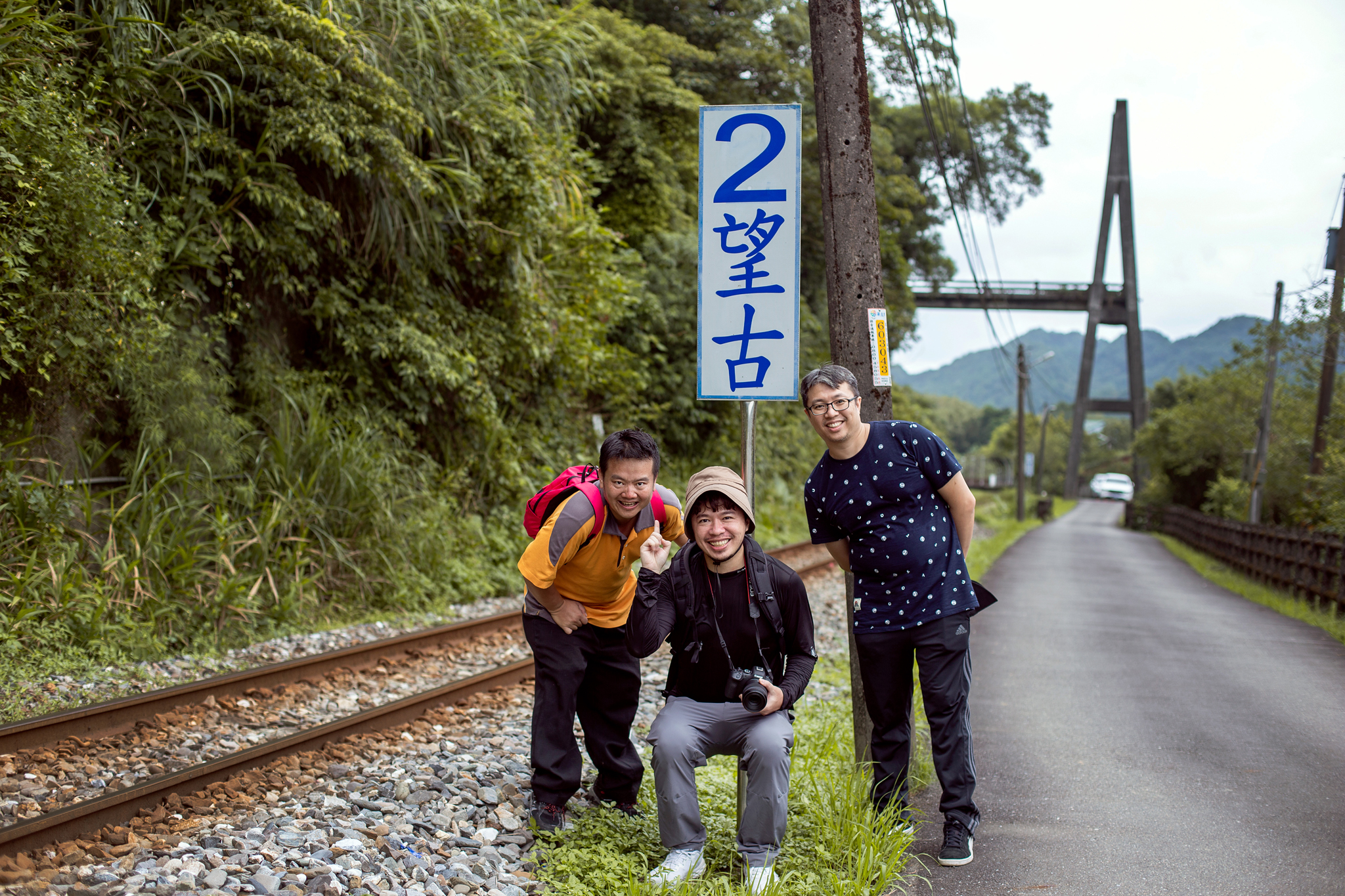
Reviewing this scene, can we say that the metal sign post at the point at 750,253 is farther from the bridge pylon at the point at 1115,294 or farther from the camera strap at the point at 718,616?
the bridge pylon at the point at 1115,294

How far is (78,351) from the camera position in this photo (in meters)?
6.66

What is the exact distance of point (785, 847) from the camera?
154 inches

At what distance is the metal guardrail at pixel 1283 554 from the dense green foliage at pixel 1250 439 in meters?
0.98

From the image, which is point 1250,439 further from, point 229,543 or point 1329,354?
point 229,543

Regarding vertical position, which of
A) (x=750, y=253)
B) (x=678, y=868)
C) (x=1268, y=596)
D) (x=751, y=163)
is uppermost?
(x=751, y=163)

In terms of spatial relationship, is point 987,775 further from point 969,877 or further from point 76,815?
point 76,815

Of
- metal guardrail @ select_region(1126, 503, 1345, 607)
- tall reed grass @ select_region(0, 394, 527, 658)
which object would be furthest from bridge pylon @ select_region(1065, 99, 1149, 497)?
tall reed grass @ select_region(0, 394, 527, 658)

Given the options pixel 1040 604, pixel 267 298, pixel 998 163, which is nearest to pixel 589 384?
pixel 267 298

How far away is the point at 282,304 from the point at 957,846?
8.24 m

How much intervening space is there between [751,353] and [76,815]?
10.2 ft

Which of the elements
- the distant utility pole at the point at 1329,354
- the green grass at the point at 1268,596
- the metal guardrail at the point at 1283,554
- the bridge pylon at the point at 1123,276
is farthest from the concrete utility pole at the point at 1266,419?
the bridge pylon at the point at 1123,276

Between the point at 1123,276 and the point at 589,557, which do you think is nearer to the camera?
the point at 589,557

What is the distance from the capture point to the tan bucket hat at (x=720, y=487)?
11.6ft

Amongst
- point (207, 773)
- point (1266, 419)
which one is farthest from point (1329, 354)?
point (207, 773)
